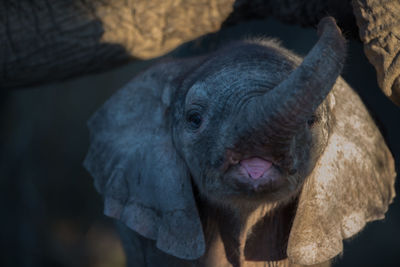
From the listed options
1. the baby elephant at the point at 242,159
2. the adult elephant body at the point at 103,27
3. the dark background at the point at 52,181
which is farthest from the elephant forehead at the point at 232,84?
the dark background at the point at 52,181

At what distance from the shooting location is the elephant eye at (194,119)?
3.88ft

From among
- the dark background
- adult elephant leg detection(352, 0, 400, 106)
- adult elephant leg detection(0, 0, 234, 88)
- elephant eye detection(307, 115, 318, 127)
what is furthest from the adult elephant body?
the dark background

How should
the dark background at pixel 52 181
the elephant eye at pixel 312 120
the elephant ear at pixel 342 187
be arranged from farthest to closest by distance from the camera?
1. the dark background at pixel 52 181
2. the elephant ear at pixel 342 187
3. the elephant eye at pixel 312 120

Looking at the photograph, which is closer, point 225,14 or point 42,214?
point 225,14

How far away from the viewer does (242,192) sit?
1.08m

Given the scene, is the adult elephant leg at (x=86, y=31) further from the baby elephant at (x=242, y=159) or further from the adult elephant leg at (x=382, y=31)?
the adult elephant leg at (x=382, y=31)

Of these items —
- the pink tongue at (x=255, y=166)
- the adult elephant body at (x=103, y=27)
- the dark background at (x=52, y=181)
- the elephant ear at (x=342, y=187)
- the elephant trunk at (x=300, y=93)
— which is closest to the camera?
the elephant trunk at (x=300, y=93)

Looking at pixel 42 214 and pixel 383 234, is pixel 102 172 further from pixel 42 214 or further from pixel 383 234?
pixel 42 214

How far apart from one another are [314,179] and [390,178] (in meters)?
0.41

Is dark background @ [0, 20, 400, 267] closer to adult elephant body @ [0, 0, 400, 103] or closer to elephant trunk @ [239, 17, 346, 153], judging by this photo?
adult elephant body @ [0, 0, 400, 103]

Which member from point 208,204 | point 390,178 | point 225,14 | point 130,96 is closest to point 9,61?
point 130,96

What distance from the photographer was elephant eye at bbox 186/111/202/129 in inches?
46.6

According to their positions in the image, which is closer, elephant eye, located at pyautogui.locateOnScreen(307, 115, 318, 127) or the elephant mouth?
the elephant mouth

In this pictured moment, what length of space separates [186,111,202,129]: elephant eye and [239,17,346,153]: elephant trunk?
27 centimetres
